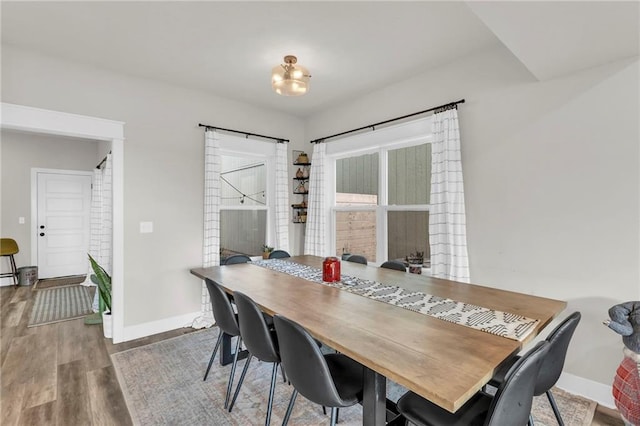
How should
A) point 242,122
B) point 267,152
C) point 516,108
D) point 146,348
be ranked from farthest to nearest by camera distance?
1. point 267,152
2. point 242,122
3. point 146,348
4. point 516,108

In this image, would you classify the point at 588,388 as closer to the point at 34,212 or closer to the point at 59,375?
the point at 59,375

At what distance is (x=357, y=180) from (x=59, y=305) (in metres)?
4.48

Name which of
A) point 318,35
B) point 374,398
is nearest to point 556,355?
point 374,398

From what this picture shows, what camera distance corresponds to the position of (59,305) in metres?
4.28

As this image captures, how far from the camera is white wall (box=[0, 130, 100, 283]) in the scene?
533cm

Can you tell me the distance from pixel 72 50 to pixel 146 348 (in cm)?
286

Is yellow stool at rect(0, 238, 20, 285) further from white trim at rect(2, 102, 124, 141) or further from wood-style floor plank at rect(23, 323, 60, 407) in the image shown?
white trim at rect(2, 102, 124, 141)

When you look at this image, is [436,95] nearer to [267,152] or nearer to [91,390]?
[267,152]

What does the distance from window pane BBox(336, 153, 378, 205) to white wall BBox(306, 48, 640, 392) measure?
3.97ft

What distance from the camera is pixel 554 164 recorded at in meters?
2.36

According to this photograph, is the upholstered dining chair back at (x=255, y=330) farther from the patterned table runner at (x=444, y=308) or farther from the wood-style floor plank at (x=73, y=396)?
the wood-style floor plank at (x=73, y=396)

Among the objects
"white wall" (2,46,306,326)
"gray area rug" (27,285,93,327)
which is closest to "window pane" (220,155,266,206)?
"white wall" (2,46,306,326)

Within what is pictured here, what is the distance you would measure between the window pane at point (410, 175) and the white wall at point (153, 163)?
2.21 m

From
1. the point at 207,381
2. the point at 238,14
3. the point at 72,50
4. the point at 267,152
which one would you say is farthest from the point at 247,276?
the point at 72,50
